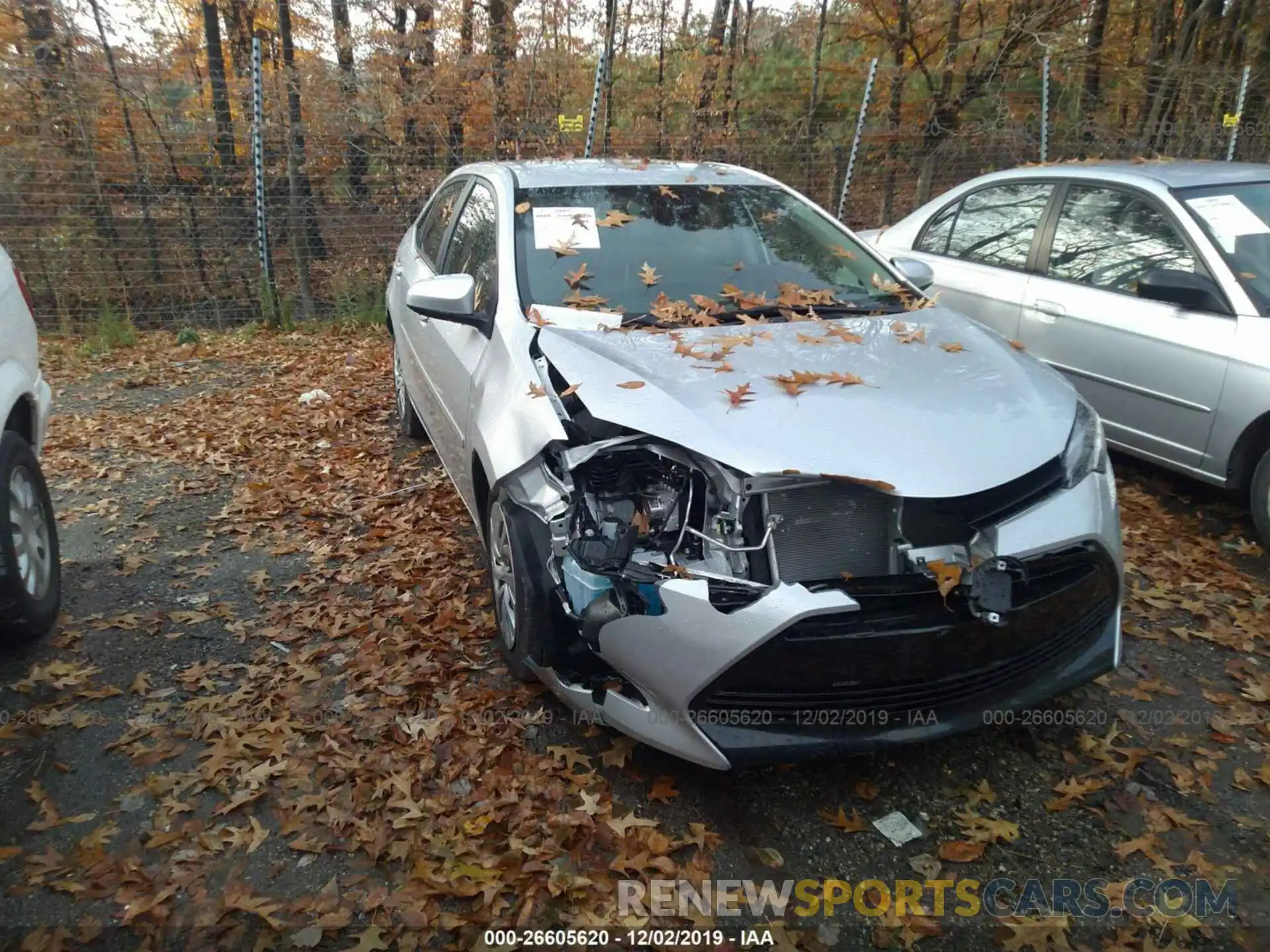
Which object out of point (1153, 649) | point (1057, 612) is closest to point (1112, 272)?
point (1153, 649)

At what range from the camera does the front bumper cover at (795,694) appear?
7.61ft

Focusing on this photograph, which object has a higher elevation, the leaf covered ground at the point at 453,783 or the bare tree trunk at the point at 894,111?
the bare tree trunk at the point at 894,111

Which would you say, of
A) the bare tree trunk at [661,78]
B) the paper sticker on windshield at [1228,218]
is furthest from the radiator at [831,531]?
the bare tree trunk at [661,78]

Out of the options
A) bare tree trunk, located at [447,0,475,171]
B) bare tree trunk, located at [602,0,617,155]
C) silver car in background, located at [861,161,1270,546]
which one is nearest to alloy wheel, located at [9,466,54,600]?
silver car in background, located at [861,161,1270,546]

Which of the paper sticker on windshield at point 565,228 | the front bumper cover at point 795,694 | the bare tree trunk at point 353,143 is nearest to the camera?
the front bumper cover at point 795,694

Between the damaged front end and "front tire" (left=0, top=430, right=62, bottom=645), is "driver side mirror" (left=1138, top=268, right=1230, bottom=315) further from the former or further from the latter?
"front tire" (left=0, top=430, right=62, bottom=645)

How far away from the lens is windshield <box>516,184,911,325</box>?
3.52 m

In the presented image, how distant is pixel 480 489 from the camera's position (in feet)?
11.3

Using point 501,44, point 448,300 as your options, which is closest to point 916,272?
point 448,300

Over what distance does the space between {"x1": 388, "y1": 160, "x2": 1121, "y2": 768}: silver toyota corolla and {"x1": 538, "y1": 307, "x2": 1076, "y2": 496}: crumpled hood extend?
0.01 metres

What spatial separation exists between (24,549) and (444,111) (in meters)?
8.13

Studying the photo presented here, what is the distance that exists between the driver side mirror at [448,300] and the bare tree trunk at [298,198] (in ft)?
20.7

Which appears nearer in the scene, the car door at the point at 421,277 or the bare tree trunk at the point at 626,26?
the car door at the point at 421,277

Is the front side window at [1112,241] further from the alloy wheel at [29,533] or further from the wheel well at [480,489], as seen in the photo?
the alloy wheel at [29,533]
